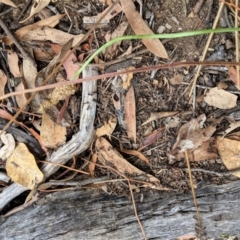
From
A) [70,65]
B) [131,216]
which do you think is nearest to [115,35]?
[70,65]

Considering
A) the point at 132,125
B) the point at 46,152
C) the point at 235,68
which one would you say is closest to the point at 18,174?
the point at 46,152

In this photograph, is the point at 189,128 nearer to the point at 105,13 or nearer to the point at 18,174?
the point at 105,13

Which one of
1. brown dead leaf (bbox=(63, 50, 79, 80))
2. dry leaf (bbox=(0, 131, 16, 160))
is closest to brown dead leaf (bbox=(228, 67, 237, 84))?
brown dead leaf (bbox=(63, 50, 79, 80))

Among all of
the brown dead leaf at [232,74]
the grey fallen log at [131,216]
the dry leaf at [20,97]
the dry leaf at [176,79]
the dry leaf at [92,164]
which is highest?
the dry leaf at [20,97]

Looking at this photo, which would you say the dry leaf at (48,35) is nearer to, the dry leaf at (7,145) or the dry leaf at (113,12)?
the dry leaf at (113,12)

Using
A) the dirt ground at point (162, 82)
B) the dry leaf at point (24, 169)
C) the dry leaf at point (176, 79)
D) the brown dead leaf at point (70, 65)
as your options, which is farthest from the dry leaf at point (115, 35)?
the dry leaf at point (24, 169)

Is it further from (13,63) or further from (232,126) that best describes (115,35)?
(232,126)

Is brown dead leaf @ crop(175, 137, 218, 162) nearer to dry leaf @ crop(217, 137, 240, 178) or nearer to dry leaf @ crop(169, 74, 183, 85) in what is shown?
dry leaf @ crop(217, 137, 240, 178)
